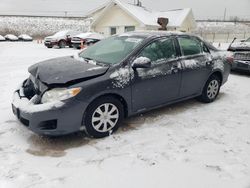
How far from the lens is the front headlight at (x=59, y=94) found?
365 centimetres

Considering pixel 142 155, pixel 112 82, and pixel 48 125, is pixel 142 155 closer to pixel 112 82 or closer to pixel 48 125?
pixel 112 82

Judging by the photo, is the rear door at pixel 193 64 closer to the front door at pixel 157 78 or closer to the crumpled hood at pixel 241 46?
the front door at pixel 157 78

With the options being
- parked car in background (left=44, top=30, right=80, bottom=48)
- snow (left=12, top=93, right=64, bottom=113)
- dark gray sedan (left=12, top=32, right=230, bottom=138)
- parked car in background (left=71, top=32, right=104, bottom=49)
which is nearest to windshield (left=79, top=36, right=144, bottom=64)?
dark gray sedan (left=12, top=32, right=230, bottom=138)

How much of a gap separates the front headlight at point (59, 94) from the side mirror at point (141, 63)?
1026 millimetres

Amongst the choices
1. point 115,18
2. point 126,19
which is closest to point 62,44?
point 115,18

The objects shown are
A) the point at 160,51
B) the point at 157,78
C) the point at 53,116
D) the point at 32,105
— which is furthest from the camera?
the point at 160,51

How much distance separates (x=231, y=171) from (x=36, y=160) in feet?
7.96

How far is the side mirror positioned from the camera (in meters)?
4.21

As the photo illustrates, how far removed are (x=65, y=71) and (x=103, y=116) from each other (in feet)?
2.86

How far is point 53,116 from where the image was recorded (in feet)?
11.8

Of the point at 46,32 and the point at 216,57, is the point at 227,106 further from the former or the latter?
the point at 46,32

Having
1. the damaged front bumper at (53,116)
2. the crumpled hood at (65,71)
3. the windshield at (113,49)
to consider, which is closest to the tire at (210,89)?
the windshield at (113,49)

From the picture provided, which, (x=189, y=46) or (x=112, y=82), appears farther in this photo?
(x=189, y=46)

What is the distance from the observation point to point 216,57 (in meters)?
5.87
